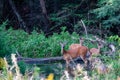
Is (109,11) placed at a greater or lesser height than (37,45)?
greater

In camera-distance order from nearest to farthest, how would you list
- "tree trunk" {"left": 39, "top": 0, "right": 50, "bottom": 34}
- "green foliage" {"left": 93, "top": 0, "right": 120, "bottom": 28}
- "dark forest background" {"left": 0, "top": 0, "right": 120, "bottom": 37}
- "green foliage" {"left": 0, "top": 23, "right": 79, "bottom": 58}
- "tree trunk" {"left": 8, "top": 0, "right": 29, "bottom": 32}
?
"green foliage" {"left": 0, "top": 23, "right": 79, "bottom": 58} < "green foliage" {"left": 93, "top": 0, "right": 120, "bottom": 28} < "dark forest background" {"left": 0, "top": 0, "right": 120, "bottom": 37} < "tree trunk" {"left": 39, "top": 0, "right": 50, "bottom": 34} < "tree trunk" {"left": 8, "top": 0, "right": 29, "bottom": 32}

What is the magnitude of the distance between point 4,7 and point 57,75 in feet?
40.4

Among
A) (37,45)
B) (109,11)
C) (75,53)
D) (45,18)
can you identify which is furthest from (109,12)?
(75,53)

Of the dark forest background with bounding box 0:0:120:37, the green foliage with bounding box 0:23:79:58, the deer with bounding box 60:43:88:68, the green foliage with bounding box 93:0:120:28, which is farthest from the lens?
the dark forest background with bounding box 0:0:120:37

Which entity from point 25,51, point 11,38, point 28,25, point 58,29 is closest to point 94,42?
point 25,51

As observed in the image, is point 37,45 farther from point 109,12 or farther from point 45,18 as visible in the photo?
point 45,18

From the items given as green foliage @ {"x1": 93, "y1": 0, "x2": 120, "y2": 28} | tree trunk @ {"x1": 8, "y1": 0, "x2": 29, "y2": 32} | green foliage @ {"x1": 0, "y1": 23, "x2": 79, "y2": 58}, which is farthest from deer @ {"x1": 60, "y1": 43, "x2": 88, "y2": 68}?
tree trunk @ {"x1": 8, "y1": 0, "x2": 29, "y2": 32}

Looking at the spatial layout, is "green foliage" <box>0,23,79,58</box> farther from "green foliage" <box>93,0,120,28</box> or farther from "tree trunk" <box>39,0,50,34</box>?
"tree trunk" <box>39,0,50,34</box>

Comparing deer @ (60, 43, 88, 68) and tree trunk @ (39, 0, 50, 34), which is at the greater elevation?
deer @ (60, 43, 88, 68)

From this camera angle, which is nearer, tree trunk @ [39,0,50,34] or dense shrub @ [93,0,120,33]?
dense shrub @ [93,0,120,33]

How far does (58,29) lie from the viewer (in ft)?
60.3

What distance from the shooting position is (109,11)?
15453 millimetres

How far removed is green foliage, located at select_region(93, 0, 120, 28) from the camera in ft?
49.2

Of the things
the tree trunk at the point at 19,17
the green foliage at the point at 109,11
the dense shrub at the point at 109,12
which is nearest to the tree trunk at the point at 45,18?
the tree trunk at the point at 19,17
